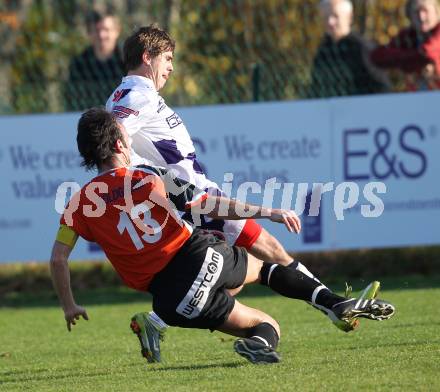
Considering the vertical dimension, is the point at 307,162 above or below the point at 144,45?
below

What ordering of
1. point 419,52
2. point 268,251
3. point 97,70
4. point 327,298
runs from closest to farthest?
1. point 327,298
2. point 268,251
3. point 419,52
4. point 97,70

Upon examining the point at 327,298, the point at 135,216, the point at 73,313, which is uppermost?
the point at 135,216

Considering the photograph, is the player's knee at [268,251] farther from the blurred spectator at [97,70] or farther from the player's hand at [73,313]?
the blurred spectator at [97,70]

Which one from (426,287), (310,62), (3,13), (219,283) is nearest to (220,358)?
(219,283)

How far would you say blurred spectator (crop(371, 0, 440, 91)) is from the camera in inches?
402

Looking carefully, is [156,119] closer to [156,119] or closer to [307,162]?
→ [156,119]

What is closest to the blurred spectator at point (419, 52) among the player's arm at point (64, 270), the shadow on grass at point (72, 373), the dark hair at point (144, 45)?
the dark hair at point (144, 45)

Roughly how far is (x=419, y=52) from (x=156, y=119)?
15.8ft

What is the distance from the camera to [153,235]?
17.4 feet

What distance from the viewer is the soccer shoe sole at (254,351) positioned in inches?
212

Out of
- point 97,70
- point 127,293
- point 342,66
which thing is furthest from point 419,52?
point 127,293

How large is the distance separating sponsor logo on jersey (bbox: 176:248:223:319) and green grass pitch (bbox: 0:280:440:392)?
326 mm

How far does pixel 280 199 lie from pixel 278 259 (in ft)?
10.9

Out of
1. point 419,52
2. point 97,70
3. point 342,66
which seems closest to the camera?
point 419,52
